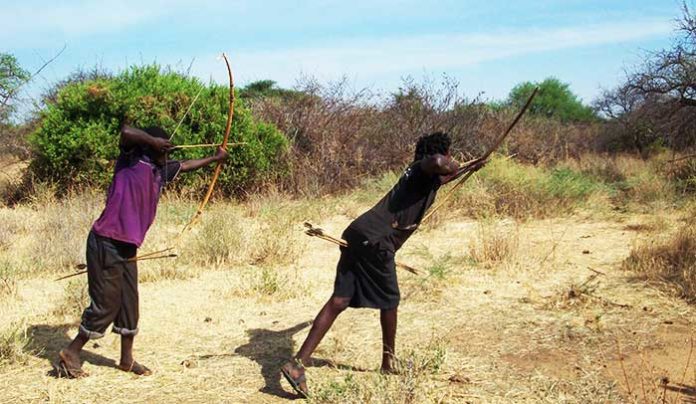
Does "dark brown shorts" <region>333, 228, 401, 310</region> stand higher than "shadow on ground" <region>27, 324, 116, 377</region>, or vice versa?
"dark brown shorts" <region>333, 228, 401, 310</region>

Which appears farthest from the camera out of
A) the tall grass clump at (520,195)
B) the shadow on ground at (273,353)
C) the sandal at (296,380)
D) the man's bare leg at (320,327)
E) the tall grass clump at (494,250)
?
the tall grass clump at (520,195)

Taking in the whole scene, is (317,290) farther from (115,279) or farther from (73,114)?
(73,114)

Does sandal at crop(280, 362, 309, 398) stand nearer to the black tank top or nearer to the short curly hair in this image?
the black tank top

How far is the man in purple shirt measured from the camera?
4.47 meters

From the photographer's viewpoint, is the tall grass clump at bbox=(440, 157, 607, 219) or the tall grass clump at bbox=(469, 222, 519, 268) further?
the tall grass clump at bbox=(440, 157, 607, 219)

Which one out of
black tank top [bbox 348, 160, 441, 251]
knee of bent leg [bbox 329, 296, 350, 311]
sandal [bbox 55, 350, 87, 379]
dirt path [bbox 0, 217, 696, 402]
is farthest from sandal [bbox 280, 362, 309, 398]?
sandal [bbox 55, 350, 87, 379]

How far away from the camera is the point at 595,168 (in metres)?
15.9

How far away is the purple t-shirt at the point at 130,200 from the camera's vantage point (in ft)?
14.7

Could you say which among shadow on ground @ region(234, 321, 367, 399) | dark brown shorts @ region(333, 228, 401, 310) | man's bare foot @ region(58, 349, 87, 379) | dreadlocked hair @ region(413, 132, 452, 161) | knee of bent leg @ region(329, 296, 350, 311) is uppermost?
dreadlocked hair @ region(413, 132, 452, 161)

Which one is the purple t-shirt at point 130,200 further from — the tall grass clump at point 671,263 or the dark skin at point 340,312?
the tall grass clump at point 671,263

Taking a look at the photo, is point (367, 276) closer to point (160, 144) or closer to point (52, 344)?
point (160, 144)

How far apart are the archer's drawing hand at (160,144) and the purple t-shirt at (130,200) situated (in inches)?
4.5

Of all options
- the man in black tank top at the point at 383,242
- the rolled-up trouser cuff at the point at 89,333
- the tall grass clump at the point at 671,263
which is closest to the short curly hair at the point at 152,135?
the rolled-up trouser cuff at the point at 89,333

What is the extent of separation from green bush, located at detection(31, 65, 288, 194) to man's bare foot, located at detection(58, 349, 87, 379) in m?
7.09
